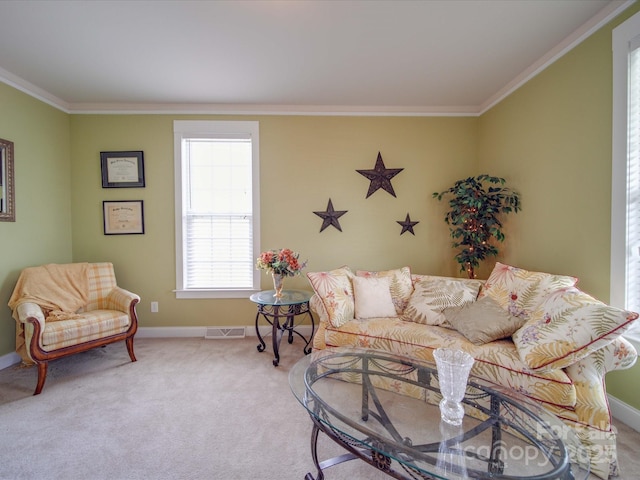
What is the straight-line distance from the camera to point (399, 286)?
2639 mm

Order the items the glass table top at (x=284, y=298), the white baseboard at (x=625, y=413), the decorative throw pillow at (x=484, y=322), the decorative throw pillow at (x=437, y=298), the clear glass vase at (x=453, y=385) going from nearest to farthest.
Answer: the clear glass vase at (x=453, y=385) < the white baseboard at (x=625, y=413) < the decorative throw pillow at (x=484, y=322) < the decorative throw pillow at (x=437, y=298) < the glass table top at (x=284, y=298)

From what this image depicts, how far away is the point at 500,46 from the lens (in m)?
2.20

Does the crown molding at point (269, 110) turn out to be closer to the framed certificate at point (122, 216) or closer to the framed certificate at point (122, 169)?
the framed certificate at point (122, 169)

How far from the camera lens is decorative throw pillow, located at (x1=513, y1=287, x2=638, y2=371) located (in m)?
1.41

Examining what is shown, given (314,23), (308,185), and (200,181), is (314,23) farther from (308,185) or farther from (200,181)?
(200,181)

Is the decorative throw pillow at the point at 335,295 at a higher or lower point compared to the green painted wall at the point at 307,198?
lower

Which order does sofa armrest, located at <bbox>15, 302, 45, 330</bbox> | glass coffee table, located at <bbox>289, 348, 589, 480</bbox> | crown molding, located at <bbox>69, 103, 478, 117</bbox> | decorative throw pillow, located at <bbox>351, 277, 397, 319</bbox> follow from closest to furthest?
glass coffee table, located at <bbox>289, 348, 589, 480</bbox> → sofa armrest, located at <bbox>15, 302, 45, 330</bbox> → decorative throw pillow, located at <bbox>351, 277, 397, 319</bbox> → crown molding, located at <bbox>69, 103, 478, 117</bbox>

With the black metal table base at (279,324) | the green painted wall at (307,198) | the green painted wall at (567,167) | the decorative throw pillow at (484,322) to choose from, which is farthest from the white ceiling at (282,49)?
the black metal table base at (279,324)

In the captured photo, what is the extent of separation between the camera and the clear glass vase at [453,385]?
123 cm

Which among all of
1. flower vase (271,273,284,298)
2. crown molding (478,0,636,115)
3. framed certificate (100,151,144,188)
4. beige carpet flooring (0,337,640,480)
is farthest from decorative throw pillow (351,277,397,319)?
framed certificate (100,151,144,188)

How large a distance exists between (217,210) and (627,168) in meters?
3.58

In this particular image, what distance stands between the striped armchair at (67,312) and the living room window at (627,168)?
388cm

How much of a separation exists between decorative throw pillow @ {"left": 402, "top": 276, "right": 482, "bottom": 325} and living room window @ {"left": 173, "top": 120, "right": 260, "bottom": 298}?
1.81m

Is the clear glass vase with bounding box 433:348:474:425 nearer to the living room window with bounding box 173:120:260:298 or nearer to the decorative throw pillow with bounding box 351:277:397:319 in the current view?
the decorative throw pillow with bounding box 351:277:397:319
